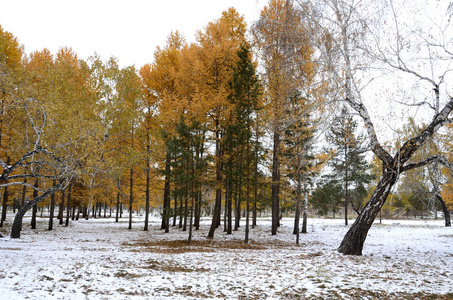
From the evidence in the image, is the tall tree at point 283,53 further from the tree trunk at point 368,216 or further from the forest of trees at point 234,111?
the tree trunk at point 368,216

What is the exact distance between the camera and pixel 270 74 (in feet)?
45.4

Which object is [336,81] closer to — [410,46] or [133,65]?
[410,46]

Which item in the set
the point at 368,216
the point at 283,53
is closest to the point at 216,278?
the point at 368,216

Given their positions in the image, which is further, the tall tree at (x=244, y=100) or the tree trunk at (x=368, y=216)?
the tall tree at (x=244, y=100)

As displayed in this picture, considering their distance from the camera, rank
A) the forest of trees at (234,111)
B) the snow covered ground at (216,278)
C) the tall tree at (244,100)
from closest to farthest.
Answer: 1. the snow covered ground at (216,278)
2. the forest of trees at (234,111)
3. the tall tree at (244,100)

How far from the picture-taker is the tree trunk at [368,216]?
934 cm

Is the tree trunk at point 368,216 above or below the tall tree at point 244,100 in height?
below

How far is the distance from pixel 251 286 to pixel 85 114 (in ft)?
40.8

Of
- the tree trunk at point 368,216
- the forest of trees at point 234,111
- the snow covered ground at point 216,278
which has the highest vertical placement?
the forest of trees at point 234,111

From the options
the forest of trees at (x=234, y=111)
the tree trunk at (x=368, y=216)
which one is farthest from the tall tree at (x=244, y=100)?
the tree trunk at (x=368, y=216)

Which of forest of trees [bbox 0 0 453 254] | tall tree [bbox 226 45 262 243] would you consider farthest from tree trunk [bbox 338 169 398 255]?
tall tree [bbox 226 45 262 243]

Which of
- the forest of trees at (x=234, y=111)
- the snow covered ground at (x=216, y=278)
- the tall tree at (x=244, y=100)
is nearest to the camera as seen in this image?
the snow covered ground at (x=216, y=278)

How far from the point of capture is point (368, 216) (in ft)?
31.1

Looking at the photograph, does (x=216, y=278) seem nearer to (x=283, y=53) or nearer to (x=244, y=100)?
(x=244, y=100)
